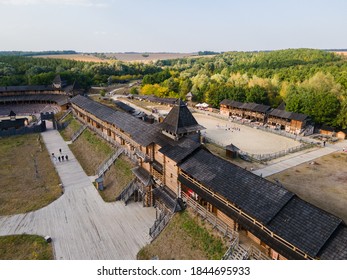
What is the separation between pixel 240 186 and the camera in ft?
65.1

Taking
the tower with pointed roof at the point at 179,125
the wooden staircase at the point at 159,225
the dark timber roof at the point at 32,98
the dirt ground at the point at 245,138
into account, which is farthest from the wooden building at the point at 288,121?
the dark timber roof at the point at 32,98

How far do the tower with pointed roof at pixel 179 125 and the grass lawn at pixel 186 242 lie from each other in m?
8.97

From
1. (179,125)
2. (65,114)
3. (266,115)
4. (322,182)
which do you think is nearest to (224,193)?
(179,125)

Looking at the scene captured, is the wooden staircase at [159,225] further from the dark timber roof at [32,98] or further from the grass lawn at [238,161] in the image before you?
the dark timber roof at [32,98]

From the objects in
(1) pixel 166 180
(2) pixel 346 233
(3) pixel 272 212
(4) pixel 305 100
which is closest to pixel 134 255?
(1) pixel 166 180

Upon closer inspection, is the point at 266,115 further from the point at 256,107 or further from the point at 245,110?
the point at 245,110

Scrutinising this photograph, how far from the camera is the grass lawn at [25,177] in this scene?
3081cm

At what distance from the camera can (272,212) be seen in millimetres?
17109

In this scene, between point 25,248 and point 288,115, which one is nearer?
point 25,248

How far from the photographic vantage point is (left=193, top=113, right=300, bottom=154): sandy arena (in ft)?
156

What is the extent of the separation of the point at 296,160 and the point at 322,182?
319 inches
